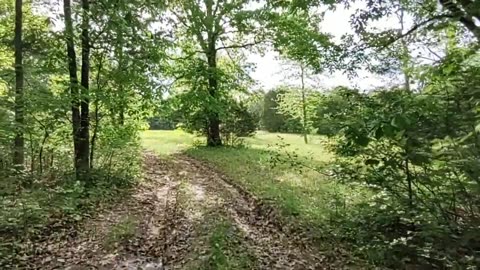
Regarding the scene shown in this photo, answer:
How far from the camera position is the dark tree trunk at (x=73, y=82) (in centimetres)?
902

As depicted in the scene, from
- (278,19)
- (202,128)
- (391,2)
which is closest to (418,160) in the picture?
(391,2)

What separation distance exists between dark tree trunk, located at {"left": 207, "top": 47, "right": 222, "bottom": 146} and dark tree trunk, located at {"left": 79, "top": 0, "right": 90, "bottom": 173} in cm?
945

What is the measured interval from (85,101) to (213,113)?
10764 mm

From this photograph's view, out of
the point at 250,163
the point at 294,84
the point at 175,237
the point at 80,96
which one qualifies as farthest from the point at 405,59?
the point at 294,84

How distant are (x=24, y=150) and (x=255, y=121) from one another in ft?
48.0

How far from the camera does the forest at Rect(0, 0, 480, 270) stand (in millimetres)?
4543

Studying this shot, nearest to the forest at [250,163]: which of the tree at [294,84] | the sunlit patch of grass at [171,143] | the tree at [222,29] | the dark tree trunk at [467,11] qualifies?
the dark tree trunk at [467,11]

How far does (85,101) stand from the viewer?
9461 mm

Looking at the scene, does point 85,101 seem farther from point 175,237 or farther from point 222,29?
point 222,29

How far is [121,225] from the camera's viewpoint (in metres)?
6.98

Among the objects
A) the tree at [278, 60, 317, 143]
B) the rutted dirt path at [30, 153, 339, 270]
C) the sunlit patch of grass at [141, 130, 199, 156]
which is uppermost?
the tree at [278, 60, 317, 143]

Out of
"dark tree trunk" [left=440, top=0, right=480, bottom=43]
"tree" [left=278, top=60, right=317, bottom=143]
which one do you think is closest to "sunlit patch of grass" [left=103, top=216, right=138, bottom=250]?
"dark tree trunk" [left=440, top=0, right=480, bottom=43]

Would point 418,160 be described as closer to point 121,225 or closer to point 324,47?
point 324,47

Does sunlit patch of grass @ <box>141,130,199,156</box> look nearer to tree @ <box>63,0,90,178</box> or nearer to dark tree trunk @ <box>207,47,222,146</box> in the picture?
dark tree trunk @ <box>207,47,222,146</box>
